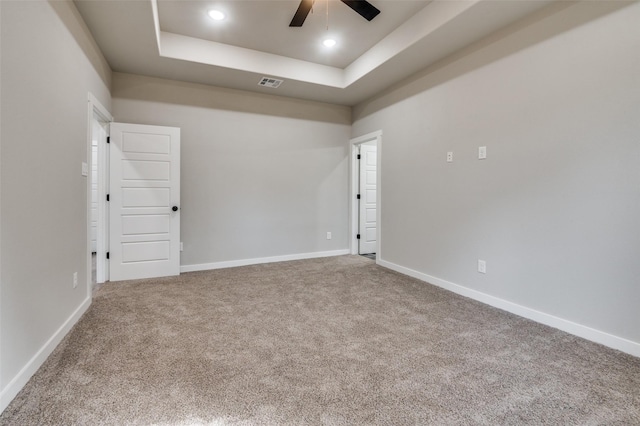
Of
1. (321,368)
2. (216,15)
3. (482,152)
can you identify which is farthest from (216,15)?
(321,368)

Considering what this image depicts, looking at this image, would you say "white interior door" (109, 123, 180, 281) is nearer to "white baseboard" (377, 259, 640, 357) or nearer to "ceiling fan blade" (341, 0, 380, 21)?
"ceiling fan blade" (341, 0, 380, 21)

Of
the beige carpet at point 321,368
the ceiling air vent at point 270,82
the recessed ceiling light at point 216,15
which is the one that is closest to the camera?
the beige carpet at point 321,368

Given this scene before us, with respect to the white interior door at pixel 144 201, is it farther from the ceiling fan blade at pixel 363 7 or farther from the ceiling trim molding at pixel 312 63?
the ceiling fan blade at pixel 363 7

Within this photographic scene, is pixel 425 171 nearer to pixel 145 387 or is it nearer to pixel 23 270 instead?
pixel 145 387

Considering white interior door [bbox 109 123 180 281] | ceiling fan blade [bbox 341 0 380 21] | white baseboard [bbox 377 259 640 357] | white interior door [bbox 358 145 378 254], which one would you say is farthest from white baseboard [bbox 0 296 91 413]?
white interior door [bbox 358 145 378 254]

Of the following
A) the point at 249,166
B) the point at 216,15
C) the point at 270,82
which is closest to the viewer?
the point at 216,15

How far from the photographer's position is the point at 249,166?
15.4ft

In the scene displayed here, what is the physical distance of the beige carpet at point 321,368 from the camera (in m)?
1.52

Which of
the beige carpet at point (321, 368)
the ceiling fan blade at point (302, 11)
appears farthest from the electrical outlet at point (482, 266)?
the ceiling fan blade at point (302, 11)

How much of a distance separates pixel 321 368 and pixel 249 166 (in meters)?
3.44

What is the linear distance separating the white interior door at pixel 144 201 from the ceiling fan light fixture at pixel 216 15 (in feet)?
4.91

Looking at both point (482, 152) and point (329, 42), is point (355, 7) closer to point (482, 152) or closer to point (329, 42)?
point (329, 42)

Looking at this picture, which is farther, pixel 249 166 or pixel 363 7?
pixel 249 166

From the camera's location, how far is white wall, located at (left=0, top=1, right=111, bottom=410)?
63.7 inches
